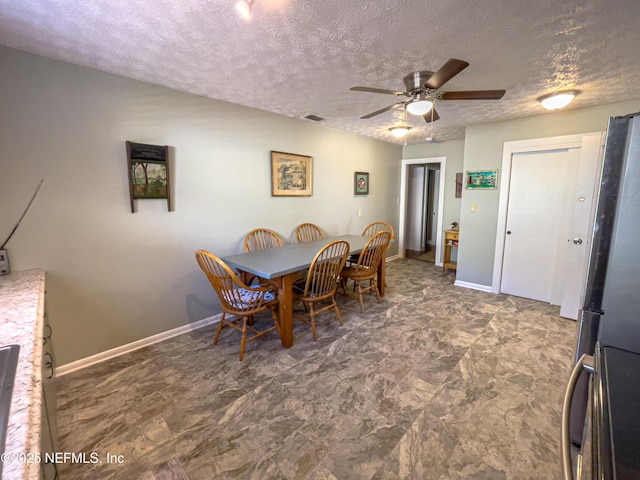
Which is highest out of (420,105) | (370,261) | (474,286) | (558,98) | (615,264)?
(558,98)

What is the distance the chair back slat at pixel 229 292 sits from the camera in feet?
7.18

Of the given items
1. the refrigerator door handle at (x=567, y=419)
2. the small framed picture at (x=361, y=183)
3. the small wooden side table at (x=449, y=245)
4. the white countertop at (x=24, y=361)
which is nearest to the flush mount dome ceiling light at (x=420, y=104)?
the refrigerator door handle at (x=567, y=419)

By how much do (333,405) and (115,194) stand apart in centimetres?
225

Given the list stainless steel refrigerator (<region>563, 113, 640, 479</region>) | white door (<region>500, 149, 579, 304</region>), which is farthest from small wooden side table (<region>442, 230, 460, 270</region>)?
stainless steel refrigerator (<region>563, 113, 640, 479</region>)

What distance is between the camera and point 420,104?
84.3 inches

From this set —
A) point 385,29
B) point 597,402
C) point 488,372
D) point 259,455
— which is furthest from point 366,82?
point 259,455

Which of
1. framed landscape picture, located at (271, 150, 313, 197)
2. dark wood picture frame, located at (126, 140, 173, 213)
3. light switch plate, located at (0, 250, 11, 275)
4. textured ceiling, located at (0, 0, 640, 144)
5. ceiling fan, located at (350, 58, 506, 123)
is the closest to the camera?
textured ceiling, located at (0, 0, 640, 144)

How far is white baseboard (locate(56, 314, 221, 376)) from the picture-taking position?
6.89ft

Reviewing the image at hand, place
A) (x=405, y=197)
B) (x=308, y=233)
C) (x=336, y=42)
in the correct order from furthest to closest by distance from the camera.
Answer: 1. (x=405, y=197)
2. (x=308, y=233)
3. (x=336, y=42)

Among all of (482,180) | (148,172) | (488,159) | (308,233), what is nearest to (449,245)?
(482,180)

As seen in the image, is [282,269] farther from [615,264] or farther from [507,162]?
[507,162]

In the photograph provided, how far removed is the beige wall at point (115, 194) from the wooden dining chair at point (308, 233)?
1.42 ft

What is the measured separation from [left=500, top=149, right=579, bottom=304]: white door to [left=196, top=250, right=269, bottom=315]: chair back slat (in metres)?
3.19

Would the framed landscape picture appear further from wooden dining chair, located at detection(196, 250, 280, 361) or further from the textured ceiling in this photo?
wooden dining chair, located at detection(196, 250, 280, 361)
